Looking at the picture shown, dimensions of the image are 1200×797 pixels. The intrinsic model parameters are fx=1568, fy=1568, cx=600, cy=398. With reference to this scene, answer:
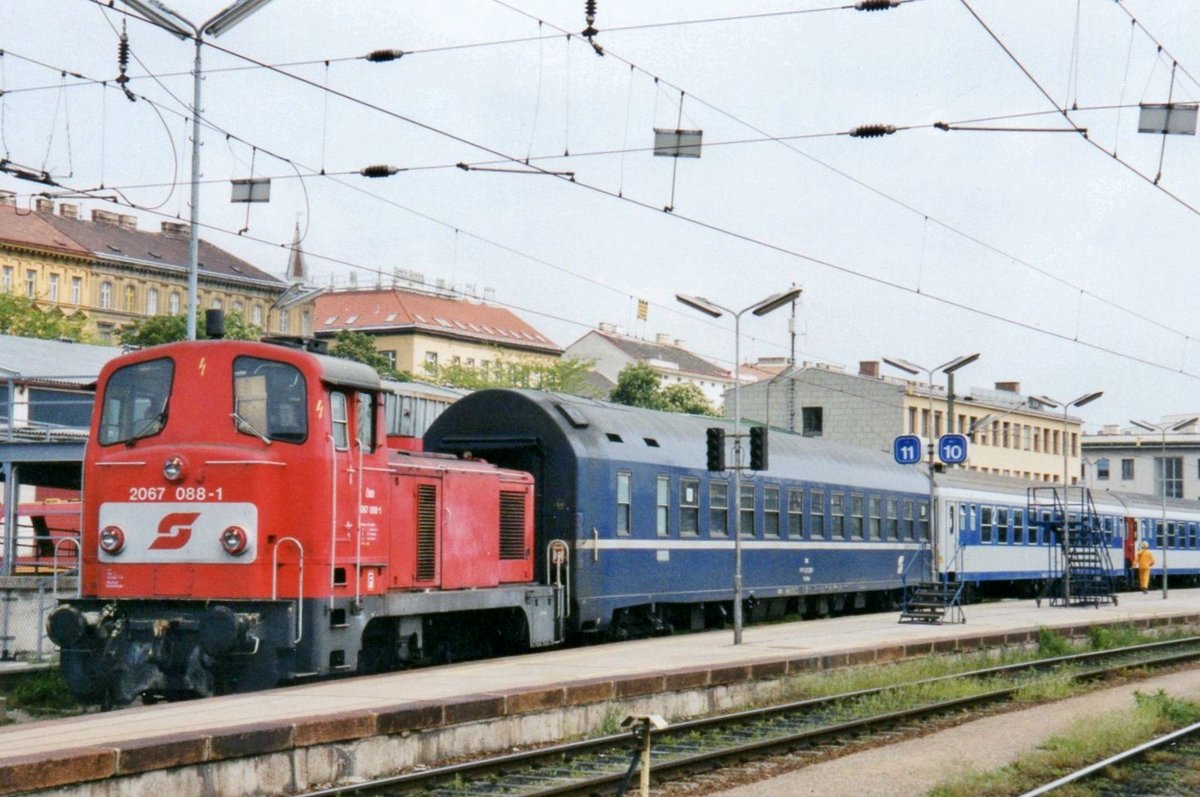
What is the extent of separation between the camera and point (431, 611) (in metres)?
18.5

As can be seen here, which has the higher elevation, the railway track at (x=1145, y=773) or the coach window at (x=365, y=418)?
the coach window at (x=365, y=418)

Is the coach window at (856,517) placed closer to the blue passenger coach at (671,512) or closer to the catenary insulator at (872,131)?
the blue passenger coach at (671,512)

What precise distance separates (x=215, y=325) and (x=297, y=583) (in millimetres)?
3273

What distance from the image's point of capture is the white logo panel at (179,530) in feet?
52.4

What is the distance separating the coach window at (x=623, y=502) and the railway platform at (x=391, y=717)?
1730 mm

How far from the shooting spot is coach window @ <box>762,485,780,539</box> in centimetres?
2822

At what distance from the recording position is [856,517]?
32.8m

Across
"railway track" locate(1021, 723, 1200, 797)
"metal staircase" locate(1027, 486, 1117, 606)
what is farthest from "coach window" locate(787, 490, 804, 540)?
"railway track" locate(1021, 723, 1200, 797)

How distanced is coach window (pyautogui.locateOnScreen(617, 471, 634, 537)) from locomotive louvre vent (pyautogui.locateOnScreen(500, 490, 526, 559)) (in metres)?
2.26

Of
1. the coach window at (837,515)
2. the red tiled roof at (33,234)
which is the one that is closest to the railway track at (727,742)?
the coach window at (837,515)

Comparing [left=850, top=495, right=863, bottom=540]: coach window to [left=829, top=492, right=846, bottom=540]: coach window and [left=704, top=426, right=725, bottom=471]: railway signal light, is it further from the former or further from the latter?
[left=704, top=426, right=725, bottom=471]: railway signal light

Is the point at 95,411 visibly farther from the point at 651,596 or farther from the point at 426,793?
the point at 651,596

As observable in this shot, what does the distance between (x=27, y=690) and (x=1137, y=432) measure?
114m

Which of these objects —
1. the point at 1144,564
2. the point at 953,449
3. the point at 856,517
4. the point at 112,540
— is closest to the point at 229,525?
the point at 112,540
